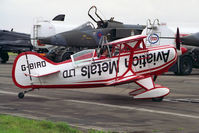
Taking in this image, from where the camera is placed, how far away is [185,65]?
25.3 m

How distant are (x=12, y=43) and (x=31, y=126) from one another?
26719 mm

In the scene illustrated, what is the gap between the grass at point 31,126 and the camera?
8586 mm

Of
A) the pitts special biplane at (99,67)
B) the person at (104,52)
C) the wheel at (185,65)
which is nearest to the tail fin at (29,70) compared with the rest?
the pitts special biplane at (99,67)

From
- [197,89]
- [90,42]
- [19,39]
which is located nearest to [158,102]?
[197,89]

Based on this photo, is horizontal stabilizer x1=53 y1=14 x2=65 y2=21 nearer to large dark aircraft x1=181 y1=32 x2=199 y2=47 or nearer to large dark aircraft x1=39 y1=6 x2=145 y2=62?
large dark aircraft x1=39 y1=6 x2=145 y2=62

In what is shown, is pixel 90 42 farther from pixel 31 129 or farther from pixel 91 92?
pixel 31 129

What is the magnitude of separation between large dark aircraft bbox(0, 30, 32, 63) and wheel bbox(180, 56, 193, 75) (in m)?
14.9

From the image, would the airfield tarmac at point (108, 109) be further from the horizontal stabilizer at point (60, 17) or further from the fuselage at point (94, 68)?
the horizontal stabilizer at point (60, 17)

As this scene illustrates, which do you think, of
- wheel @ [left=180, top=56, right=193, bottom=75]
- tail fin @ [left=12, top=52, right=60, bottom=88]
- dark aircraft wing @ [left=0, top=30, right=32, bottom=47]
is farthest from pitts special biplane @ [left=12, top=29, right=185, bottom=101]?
dark aircraft wing @ [left=0, top=30, right=32, bottom=47]

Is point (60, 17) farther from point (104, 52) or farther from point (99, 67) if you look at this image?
point (99, 67)

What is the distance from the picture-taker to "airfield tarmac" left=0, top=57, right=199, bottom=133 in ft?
31.4

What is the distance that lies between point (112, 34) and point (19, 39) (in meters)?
12.1

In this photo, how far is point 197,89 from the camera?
17.7 meters

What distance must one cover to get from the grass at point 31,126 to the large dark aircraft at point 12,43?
2585 cm
